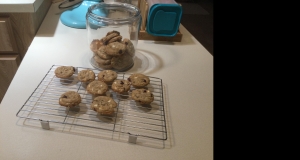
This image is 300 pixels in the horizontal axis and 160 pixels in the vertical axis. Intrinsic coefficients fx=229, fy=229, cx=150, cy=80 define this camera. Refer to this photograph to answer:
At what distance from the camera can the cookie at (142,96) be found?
672mm

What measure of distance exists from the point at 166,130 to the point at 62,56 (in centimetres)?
54

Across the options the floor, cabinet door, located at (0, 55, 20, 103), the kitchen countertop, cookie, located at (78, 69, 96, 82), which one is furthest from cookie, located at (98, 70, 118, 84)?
cabinet door, located at (0, 55, 20, 103)

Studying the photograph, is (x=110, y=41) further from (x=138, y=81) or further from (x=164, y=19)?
(x=164, y=19)

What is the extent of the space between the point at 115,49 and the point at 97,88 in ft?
0.57

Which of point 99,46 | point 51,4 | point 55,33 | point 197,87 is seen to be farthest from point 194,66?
point 51,4

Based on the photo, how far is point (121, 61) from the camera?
0.85m

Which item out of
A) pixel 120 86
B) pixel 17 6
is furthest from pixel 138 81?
pixel 17 6

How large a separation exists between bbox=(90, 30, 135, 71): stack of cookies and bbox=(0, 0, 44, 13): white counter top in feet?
1.13

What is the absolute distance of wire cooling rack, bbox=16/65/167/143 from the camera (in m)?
0.60

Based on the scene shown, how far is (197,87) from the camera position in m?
0.81

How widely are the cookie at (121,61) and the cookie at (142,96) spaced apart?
178mm

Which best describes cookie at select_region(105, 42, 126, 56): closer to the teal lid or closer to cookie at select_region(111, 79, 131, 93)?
cookie at select_region(111, 79, 131, 93)

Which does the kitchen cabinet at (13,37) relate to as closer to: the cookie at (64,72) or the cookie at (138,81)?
the cookie at (64,72)

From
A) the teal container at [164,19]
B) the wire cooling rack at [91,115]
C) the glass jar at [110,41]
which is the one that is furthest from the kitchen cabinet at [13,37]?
the teal container at [164,19]
